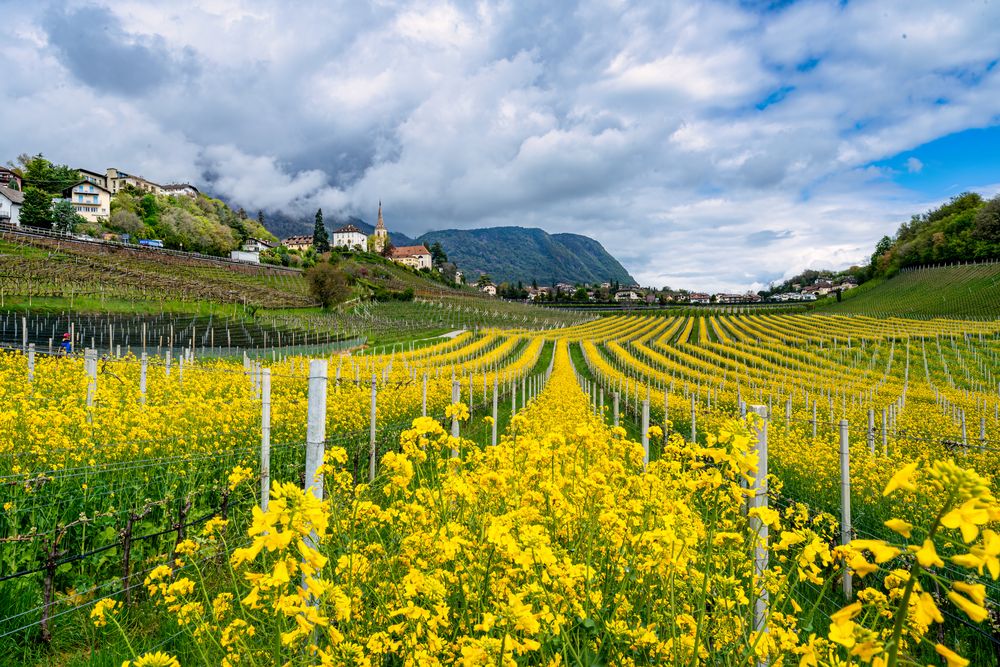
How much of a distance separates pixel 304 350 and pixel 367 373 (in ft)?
49.6

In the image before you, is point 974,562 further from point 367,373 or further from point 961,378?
point 961,378

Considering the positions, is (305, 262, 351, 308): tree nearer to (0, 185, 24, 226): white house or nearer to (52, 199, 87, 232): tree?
(52, 199, 87, 232): tree

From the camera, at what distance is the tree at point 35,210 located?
207 ft

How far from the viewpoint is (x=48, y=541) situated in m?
4.35

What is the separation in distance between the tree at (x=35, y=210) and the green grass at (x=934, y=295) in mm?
104168

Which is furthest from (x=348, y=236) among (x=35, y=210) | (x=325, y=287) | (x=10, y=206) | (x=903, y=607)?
(x=903, y=607)

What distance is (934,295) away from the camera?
197 ft

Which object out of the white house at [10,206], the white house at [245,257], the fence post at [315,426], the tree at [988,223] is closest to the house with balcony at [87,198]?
the white house at [10,206]

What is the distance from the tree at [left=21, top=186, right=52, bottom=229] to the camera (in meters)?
63.1

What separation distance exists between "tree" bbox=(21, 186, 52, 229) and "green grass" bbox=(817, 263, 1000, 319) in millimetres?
104168

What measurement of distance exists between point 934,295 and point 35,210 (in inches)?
4474

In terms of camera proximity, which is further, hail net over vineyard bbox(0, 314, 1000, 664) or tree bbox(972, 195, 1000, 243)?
tree bbox(972, 195, 1000, 243)

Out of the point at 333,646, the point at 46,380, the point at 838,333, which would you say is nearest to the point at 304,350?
the point at 46,380

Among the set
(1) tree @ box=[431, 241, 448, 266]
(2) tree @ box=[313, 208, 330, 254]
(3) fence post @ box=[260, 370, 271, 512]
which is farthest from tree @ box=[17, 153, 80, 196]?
(3) fence post @ box=[260, 370, 271, 512]
